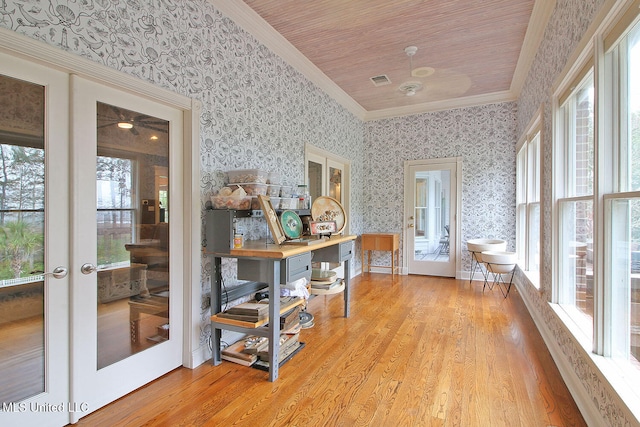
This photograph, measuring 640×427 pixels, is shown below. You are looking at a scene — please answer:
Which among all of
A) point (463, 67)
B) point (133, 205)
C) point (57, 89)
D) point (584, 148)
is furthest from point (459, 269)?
point (57, 89)

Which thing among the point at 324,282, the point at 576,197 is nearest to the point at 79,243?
the point at 324,282

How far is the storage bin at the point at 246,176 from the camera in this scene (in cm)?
250

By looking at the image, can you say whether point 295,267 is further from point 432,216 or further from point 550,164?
point 432,216

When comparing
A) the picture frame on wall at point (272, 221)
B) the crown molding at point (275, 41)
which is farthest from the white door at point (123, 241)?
the crown molding at point (275, 41)

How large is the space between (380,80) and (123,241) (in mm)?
3660

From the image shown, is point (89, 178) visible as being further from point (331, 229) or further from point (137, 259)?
point (331, 229)

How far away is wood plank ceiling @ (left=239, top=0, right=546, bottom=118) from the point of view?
2.76 meters

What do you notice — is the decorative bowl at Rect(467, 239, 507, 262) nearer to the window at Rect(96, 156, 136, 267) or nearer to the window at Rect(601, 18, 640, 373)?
the window at Rect(601, 18, 640, 373)

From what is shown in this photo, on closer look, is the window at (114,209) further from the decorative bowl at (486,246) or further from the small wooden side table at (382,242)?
the decorative bowl at (486,246)

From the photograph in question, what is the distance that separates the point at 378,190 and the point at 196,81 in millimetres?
4051

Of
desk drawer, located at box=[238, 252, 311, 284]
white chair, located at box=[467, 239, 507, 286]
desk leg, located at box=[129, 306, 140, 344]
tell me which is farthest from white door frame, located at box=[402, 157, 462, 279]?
desk leg, located at box=[129, 306, 140, 344]

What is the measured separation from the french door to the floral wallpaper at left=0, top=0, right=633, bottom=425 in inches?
9.9

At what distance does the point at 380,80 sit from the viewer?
4320 millimetres

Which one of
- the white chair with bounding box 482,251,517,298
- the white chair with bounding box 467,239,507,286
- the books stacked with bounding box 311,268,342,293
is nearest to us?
the books stacked with bounding box 311,268,342,293
